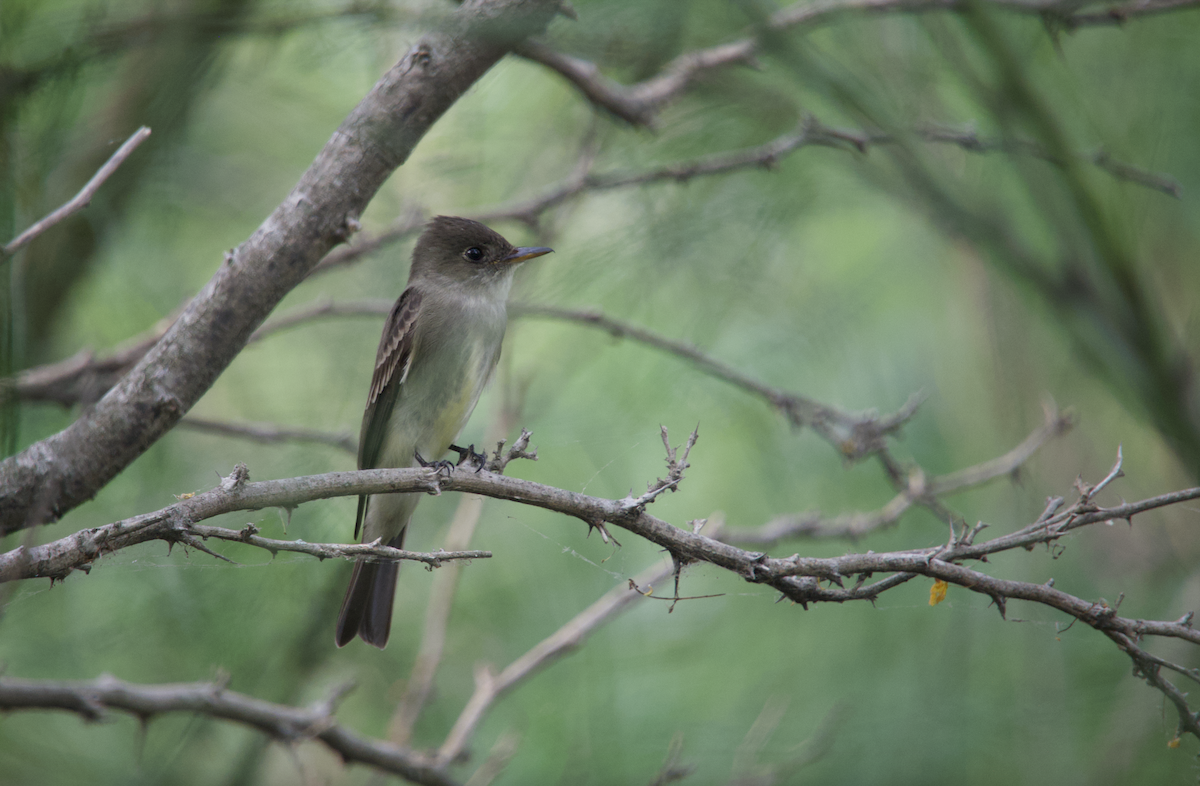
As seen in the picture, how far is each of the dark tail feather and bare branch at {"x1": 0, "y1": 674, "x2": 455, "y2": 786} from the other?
1.21ft

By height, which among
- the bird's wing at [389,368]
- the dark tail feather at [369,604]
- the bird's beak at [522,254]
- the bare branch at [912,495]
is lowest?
the dark tail feather at [369,604]

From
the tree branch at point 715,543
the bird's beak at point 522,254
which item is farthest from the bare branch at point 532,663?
the bird's beak at point 522,254

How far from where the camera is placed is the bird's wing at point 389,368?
325 centimetres

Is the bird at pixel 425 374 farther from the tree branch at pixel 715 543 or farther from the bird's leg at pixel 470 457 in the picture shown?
the tree branch at pixel 715 543

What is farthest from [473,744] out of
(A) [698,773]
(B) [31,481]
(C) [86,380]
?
(B) [31,481]

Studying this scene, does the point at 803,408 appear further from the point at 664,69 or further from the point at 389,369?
the point at 389,369

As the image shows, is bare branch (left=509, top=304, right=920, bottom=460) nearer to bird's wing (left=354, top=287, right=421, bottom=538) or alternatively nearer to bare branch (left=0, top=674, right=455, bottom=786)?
bird's wing (left=354, top=287, right=421, bottom=538)

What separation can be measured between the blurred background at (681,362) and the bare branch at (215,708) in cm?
21

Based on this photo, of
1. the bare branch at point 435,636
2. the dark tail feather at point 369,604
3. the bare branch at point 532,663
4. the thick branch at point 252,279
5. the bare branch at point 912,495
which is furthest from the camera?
the bare branch at point 435,636

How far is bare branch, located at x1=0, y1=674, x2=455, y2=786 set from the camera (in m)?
2.15

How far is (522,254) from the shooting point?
3.41 m

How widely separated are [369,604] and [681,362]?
1.52 metres

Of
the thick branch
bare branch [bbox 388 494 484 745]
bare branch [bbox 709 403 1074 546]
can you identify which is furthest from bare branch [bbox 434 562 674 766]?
the thick branch

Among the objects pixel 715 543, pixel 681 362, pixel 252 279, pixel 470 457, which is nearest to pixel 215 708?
pixel 252 279
